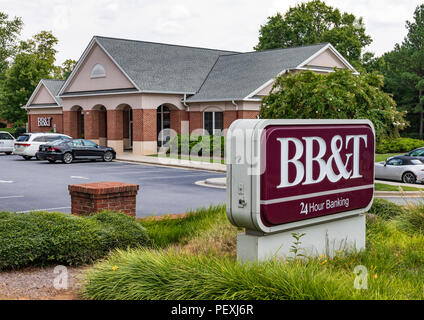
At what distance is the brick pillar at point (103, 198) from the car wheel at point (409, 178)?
14.8 meters

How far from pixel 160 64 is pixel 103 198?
1230 inches

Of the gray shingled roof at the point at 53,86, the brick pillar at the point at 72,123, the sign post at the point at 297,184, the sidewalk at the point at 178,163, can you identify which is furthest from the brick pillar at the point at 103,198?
the gray shingled roof at the point at 53,86

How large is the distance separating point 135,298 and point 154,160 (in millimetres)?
25991

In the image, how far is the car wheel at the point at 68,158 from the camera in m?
29.6

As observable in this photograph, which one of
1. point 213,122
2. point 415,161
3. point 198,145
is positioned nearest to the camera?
point 415,161

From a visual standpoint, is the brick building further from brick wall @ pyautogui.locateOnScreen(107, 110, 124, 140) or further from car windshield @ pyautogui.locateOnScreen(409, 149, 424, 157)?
car windshield @ pyautogui.locateOnScreen(409, 149, 424, 157)

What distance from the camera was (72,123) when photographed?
4334cm

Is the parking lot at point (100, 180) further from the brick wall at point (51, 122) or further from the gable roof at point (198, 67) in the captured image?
the brick wall at point (51, 122)

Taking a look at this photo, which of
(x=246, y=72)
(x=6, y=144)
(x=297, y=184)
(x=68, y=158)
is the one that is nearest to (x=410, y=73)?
(x=246, y=72)

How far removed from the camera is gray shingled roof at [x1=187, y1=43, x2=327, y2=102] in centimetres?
3491

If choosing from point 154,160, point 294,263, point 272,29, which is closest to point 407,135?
point 272,29

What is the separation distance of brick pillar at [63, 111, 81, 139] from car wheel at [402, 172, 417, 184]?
28.8 meters

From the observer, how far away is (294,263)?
6441 mm

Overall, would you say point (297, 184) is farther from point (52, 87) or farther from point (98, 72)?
point (52, 87)
